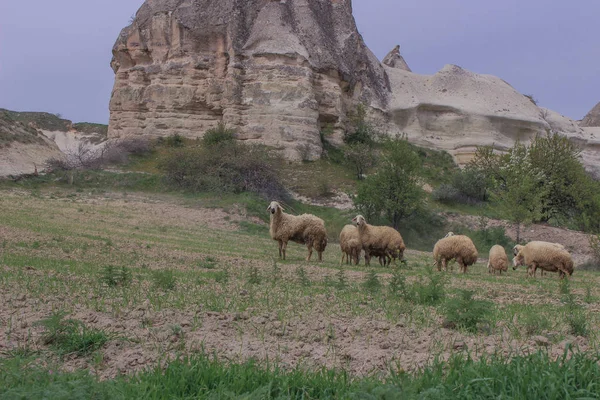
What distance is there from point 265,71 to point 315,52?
5.18m

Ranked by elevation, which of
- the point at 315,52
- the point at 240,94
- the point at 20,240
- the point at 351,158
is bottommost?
the point at 20,240

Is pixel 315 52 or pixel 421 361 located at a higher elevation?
pixel 315 52

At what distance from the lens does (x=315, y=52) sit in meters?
47.3

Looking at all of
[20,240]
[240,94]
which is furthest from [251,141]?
[20,240]

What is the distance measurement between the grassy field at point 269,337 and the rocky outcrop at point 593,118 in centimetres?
7753

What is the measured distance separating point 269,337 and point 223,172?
1192 inches

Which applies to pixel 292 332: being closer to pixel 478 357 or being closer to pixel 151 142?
pixel 478 357

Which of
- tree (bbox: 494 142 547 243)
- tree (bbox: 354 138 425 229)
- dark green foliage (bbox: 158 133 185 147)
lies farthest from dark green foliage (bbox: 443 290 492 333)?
dark green foliage (bbox: 158 133 185 147)

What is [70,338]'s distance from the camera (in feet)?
16.1

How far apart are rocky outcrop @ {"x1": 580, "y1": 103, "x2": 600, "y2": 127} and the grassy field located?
77531 mm

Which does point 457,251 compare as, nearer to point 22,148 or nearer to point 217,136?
point 217,136

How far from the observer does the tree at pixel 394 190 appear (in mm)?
31422

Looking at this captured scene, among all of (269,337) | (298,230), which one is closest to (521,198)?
(298,230)

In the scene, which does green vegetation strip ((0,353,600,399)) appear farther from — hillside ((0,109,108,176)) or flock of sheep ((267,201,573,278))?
hillside ((0,109,108,176))
